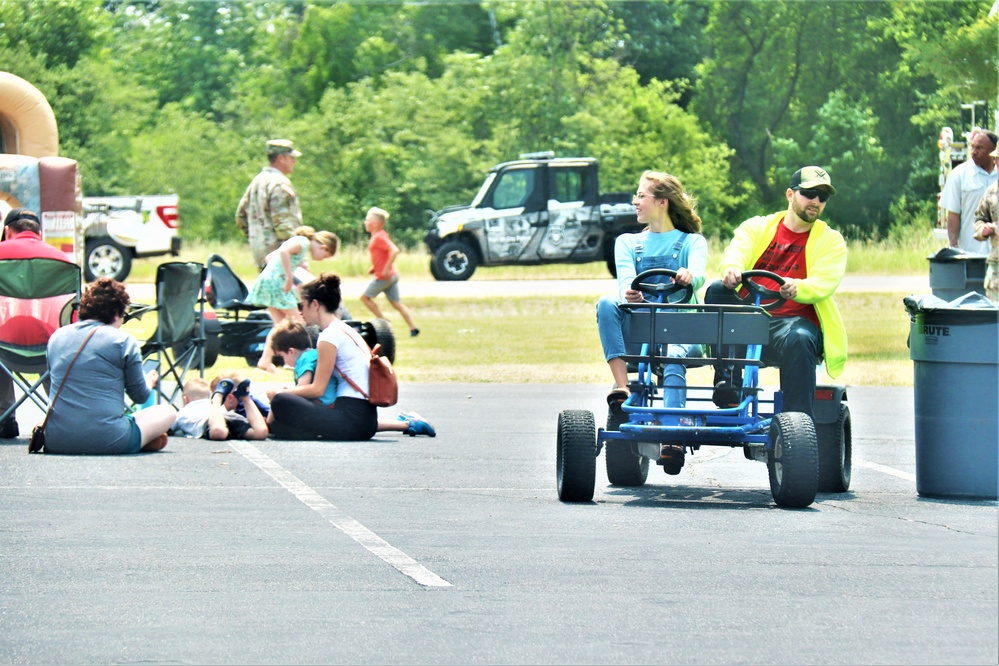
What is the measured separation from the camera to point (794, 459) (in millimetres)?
8508

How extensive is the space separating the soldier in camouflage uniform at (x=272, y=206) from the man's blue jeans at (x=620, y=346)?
762 centimetres

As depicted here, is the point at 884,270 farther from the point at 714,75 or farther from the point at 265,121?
the point at 265,121

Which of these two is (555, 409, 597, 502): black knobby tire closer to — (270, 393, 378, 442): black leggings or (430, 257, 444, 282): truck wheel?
(270, 393, 378, 442): black leggings

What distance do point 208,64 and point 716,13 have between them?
71.3ft

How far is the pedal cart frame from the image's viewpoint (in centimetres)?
859

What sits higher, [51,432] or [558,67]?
[558,67]

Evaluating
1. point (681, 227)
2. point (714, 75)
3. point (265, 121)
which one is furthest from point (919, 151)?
point (681, 227)

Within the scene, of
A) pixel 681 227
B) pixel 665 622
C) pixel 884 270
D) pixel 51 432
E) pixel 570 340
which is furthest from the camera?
pixel 884 270

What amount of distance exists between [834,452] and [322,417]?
3.77 meters

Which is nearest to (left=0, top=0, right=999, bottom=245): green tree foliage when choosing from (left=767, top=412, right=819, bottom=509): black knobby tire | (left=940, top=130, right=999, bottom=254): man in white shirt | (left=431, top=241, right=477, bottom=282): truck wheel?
(left=431, top=241, right=477, bottom=282): truck wheel

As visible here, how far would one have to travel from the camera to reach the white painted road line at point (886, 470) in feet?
34.0

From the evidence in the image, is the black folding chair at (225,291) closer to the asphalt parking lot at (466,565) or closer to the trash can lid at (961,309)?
the asphalt parking lot at (466,565)

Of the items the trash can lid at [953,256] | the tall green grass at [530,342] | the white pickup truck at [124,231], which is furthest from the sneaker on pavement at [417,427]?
the white pickup truck at [124,231]

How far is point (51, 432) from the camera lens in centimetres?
1068
